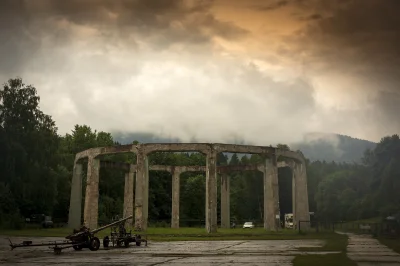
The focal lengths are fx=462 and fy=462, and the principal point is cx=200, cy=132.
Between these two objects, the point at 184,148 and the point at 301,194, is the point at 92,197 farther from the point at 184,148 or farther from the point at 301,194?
the point at 301,194

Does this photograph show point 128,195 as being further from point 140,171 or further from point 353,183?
point 353,183

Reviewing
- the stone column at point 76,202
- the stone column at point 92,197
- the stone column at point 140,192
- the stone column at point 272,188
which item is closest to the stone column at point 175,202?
the stone column at point 76,202

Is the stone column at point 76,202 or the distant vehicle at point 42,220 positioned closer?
the stone column at point 76,202

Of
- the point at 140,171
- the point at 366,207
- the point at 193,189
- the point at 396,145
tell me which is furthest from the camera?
the point at 193,189

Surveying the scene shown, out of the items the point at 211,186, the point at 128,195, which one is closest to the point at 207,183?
the point at 211,186

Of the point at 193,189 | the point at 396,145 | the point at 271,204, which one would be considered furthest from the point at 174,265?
the point at 193,189

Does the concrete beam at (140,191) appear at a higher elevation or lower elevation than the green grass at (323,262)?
higher

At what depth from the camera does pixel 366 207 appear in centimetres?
5719

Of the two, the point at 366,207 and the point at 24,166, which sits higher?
the point at 24,166

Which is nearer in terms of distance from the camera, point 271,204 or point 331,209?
point 271,204

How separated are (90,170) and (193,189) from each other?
37.1 metres

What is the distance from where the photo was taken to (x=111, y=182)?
250 ft

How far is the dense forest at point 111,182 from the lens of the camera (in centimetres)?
4650

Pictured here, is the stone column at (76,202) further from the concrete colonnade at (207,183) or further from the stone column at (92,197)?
the stone column at (92,197)
